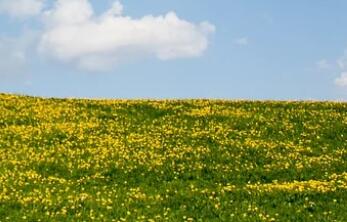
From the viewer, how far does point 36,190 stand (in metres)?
24.5

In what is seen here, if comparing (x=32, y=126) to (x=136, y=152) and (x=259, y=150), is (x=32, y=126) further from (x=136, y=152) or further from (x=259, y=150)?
(x=259, y=150)

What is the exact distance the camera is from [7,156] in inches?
1232

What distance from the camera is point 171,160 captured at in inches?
1195

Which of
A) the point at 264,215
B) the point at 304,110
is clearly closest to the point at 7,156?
the point at 264,215

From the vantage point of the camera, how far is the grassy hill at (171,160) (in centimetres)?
2188

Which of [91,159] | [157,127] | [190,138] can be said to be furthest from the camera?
Answer: [157,127]

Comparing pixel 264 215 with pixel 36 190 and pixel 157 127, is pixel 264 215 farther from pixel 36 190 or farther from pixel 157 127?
pixel 157 127

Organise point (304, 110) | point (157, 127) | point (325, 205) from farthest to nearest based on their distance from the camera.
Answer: point (304, 110), point (157, 127), point (325, 205)

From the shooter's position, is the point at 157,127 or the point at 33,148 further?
the point at 157,127

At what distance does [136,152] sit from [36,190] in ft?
26.5

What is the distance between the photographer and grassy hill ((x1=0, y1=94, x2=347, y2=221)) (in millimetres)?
21875

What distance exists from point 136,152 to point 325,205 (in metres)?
11.9

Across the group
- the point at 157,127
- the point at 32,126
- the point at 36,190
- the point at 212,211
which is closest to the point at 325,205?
the point at 212,211

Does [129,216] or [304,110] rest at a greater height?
[304,110]
